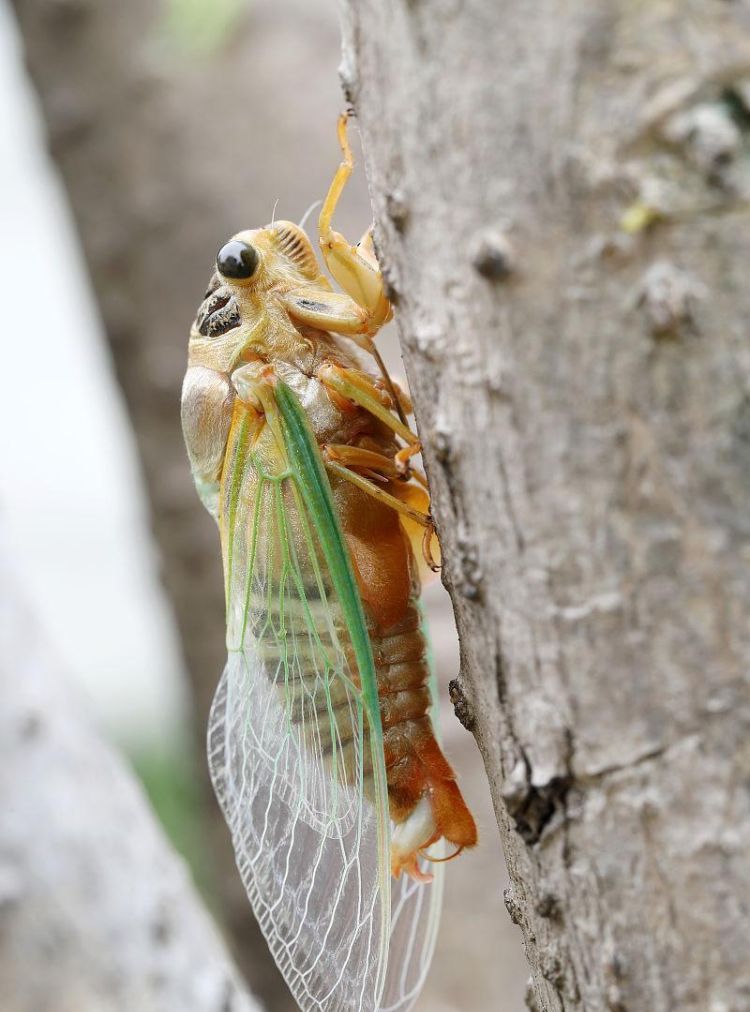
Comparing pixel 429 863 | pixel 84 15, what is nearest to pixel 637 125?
pixel 429 863

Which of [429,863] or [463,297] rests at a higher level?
[463,297]

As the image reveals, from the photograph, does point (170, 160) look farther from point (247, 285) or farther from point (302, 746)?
point (302, 746)

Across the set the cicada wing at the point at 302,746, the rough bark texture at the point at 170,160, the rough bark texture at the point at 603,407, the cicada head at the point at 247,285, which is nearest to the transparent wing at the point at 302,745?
the cicada wing at the point at 302,746

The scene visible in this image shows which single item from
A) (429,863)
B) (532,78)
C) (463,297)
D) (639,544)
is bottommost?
(429,863)

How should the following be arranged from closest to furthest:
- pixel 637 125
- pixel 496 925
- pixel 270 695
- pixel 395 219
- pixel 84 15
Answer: pixel 637 125 → pixel 395 219 → pixel 270 695 → pixel 496 925 → pixel 84 15

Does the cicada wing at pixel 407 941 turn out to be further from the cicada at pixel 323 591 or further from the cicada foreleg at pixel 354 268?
the cicada foreleg at pixel 354 268

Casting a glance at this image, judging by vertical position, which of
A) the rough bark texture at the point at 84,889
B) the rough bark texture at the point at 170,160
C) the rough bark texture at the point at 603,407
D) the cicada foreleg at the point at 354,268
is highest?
the rough bark texture at the point at 170,160

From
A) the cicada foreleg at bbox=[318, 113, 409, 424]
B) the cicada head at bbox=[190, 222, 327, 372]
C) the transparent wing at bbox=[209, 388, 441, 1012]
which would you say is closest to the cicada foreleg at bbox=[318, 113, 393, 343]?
the cicada foreleg at bbox=[318, 113, 409, 424]

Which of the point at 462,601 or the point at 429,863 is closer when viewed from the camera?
the point at 462,601

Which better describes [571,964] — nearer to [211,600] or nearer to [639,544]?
[639,544]
